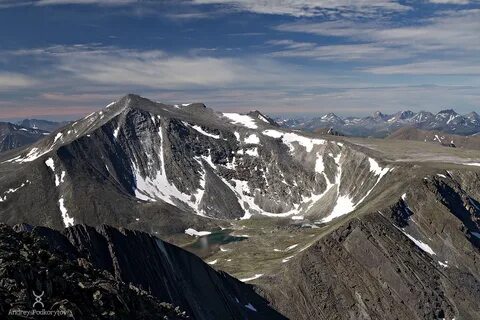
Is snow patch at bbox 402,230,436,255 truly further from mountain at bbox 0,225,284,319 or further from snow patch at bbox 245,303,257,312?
snow patch at bbox 245,303,257,312

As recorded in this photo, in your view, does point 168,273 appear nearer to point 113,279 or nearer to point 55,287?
point 113,279

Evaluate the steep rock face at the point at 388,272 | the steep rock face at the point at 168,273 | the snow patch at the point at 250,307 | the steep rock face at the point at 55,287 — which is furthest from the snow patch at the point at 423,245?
the steep rock face at the point at 55,287

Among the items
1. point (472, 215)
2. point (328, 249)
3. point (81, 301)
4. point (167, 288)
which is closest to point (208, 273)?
point (167, 288)

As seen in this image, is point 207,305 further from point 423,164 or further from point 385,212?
point 423,164

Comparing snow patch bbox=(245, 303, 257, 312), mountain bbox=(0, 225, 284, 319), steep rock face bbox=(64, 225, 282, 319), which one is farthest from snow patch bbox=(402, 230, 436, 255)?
snow patch bbox=(245, 303, 257, 312)

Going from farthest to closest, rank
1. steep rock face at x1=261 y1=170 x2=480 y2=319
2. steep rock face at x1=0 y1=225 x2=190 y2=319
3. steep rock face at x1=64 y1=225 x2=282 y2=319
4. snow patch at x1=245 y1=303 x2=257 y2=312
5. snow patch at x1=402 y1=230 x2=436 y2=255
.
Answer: snow patch at x1=402 y1=230 x2=436 y2=255 → steep rock face at x1=261 y1=170 x2=480 y2=319 → snow patch at x1=245 y1=303 x2=257 y2=312 → steep rock face at x1=64 y1=225 x2=282 y2=319 → steep rock face at x1=0 y1=225 x2=190 y2=319
